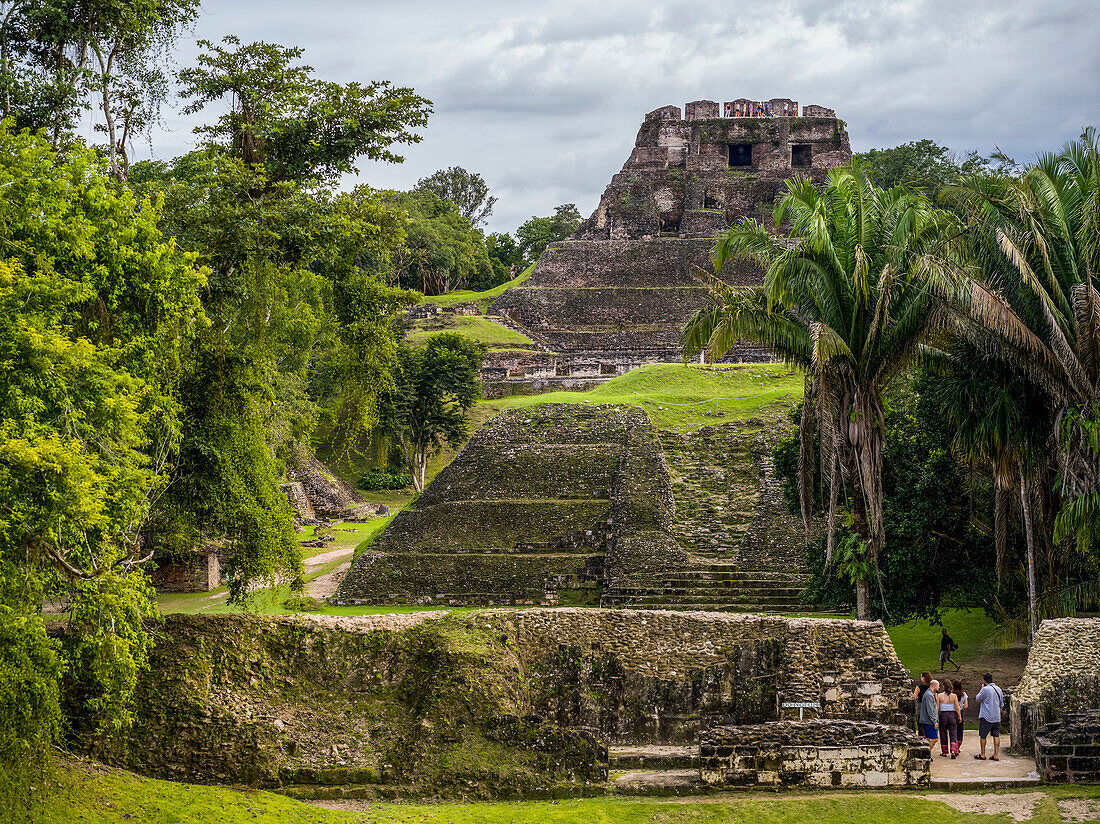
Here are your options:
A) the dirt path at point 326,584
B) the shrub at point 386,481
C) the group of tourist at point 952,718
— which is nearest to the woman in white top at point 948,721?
the group of tourist at point 952,718

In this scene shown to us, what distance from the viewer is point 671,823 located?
9.19 metres

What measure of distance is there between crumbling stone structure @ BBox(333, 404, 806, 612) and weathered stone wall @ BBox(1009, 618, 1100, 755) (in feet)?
23.8

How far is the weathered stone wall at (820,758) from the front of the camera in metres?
9.84

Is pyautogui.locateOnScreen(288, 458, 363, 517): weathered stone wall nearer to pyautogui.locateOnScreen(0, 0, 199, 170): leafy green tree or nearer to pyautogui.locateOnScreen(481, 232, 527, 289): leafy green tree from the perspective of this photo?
pyautogui.locateOnScreen(0, 0, 199, 170): leafy green tree

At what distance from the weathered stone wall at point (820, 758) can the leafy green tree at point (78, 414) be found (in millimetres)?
5072

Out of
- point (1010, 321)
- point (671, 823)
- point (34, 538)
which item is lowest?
point (671, 823)

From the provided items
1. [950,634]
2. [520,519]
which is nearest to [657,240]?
[520,519]

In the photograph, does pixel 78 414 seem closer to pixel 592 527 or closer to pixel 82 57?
pixel 82 57

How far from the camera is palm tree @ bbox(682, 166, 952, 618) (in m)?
12.4

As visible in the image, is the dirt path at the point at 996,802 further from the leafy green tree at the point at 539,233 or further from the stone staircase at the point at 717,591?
the leafy green tree at the point at 539,233

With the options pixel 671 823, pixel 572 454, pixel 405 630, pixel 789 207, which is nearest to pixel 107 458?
pixel 405 630

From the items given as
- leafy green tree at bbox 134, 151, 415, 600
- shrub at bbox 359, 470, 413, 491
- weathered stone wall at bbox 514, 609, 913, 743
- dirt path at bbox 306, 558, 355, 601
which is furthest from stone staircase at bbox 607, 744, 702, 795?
shrub at bbox 359, 470, 413, 491

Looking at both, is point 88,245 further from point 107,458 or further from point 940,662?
point 940,662

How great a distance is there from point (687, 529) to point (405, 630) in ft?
35.2
